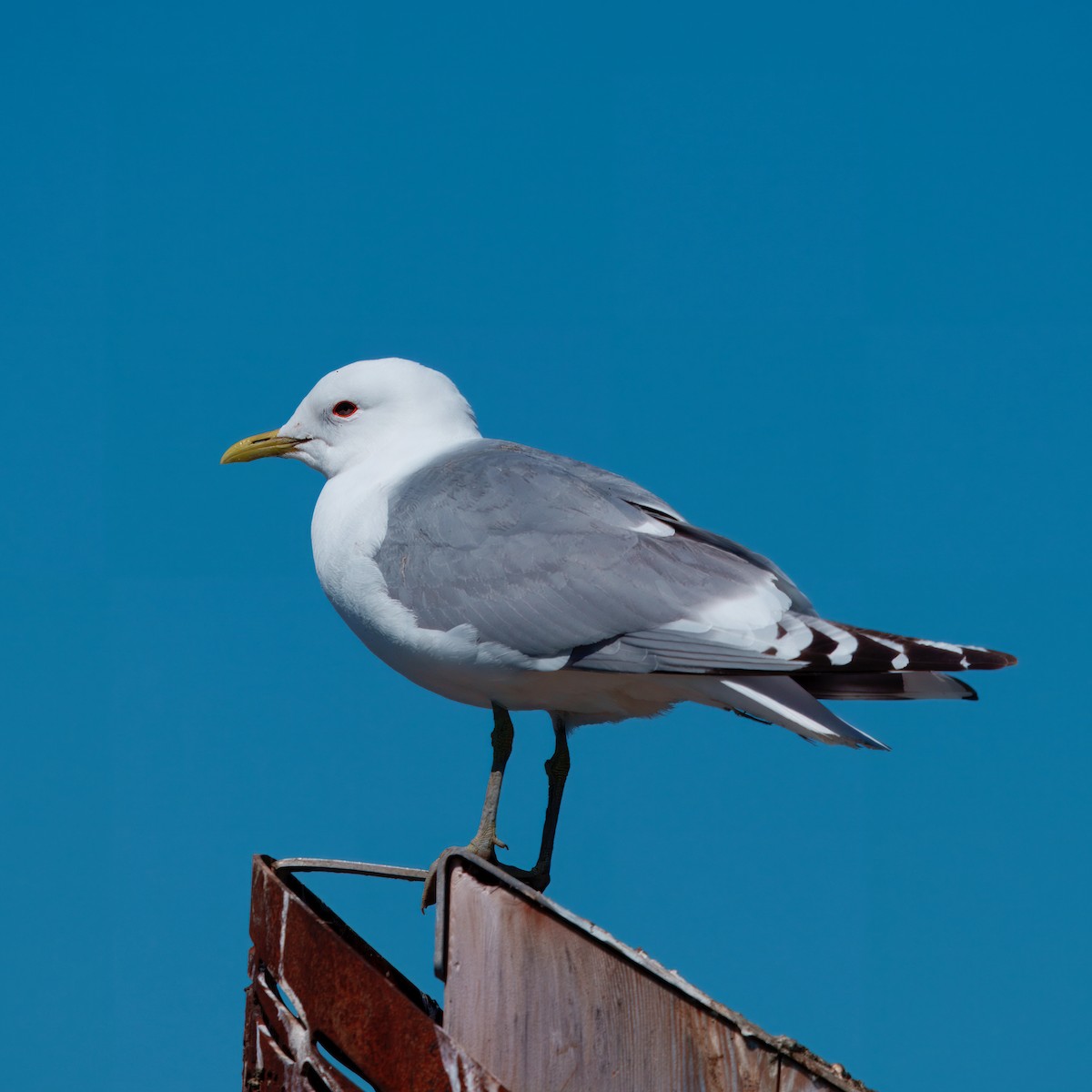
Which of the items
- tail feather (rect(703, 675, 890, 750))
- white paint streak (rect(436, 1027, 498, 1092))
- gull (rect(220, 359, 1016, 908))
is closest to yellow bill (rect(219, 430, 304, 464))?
gull (rect(220, 359, 1016, 908))

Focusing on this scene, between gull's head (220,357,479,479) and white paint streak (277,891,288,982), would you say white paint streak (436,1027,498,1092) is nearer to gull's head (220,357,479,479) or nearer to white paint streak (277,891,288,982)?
white paint streak (277,891,288,982)

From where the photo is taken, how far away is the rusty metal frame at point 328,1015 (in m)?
2.70

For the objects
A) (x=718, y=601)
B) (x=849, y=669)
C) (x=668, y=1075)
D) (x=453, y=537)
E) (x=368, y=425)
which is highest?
(x=368, y=425)

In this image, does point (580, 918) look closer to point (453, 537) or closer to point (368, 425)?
point (453, 537)

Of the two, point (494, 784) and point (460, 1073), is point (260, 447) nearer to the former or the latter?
point (494, 784)

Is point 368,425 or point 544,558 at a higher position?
point 368,425

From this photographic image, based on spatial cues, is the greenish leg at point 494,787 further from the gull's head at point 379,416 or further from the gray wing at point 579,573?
the gull's head at point 379,416

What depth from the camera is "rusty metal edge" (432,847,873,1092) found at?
7.82 feet

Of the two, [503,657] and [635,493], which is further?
[635,493]

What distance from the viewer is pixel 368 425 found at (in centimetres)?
479

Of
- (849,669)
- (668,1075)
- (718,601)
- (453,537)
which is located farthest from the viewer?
(453,537)

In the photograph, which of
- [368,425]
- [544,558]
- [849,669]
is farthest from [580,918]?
[368,425]

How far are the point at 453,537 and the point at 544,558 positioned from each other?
11.3 inches

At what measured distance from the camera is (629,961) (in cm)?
260
